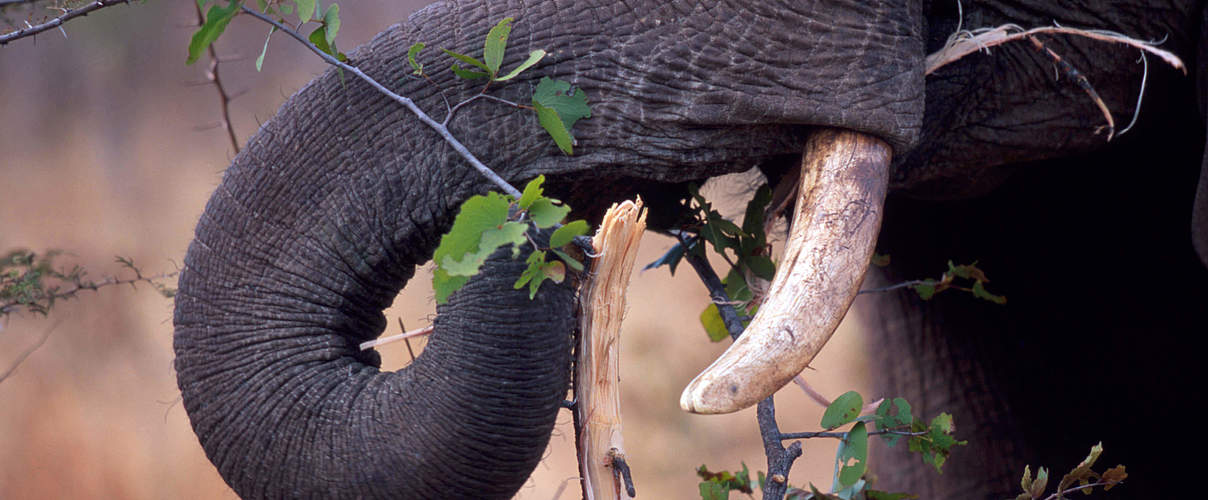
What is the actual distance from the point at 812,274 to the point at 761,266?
1.29 feet

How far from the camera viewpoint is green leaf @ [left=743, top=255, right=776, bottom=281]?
1.71 metres

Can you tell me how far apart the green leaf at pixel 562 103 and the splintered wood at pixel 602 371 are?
0.20m

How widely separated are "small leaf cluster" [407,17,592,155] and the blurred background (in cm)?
212

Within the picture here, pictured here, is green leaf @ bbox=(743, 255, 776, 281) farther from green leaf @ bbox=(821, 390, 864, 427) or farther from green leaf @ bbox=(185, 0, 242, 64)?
green leaf @ bbox=(185, 0, 242, 64)

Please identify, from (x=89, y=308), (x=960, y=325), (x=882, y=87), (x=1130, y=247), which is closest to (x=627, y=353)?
(x=89, y=308)

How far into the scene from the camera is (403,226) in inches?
55.3

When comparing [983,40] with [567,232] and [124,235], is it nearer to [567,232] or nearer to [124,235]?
[567,232]

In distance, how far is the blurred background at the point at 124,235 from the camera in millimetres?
3838

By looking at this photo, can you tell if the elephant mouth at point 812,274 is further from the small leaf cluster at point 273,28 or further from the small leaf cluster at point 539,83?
the small leaf cluster at point 273,28

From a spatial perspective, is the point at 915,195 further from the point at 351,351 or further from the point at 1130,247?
the point at 351,351

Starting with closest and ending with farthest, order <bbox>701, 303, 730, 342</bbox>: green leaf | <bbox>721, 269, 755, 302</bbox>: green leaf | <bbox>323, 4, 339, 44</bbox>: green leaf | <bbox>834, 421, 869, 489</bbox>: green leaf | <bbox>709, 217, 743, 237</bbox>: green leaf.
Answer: <bbox>323, 4, 339, 44</bbox>: green leaf < <bbox>834, 421, 869, 489</bbox>: green leaf < <bbox>709, 217, 743, 237</bbox>: green leaf < <bbox>721, 269, 755, 302</bbox>: green leaf < <bbox>701, 303, 730, 342</bbox>: green leaf

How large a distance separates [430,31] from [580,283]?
1.40 ft

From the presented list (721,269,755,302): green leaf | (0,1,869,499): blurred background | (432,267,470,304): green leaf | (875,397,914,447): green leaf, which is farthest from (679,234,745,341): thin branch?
(0,1,869,499): blurred background

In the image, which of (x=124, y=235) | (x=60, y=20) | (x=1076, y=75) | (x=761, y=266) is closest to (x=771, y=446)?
(x=761, y=266)
